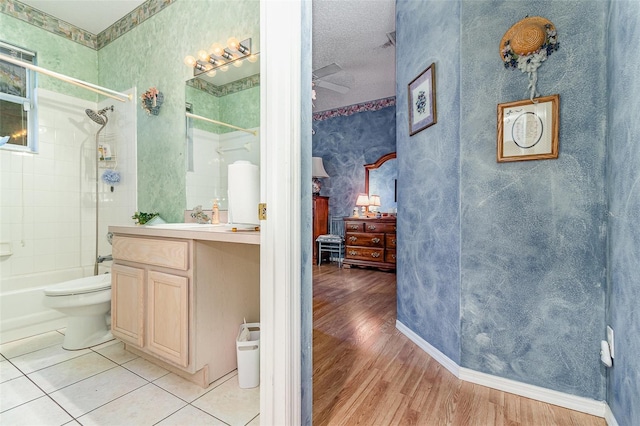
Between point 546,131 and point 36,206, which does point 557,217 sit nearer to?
point 546,131

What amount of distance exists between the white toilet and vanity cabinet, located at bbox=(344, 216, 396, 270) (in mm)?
3153

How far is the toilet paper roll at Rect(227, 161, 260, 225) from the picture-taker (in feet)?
4.83

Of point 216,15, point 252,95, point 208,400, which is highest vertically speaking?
point 216,15

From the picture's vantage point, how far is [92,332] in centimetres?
210

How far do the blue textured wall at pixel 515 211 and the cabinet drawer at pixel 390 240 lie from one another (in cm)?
230

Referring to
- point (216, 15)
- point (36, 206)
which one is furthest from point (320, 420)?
point (36, 206)

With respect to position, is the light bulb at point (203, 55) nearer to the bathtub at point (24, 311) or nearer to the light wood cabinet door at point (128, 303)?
the light wood cabinet door at point (128, 303)

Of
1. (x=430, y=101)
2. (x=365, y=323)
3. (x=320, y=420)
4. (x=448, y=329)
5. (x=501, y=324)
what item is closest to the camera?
(x=320, y=420)

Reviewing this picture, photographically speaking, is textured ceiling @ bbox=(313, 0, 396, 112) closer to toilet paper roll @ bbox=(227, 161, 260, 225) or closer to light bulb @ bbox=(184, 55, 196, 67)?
light bulb @ bbox=(184, 55, 196, 67)

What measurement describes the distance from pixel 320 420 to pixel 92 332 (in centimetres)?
182

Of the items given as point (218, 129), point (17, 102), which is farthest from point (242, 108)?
point (17, 102)

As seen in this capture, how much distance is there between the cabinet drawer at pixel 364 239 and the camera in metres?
4.30

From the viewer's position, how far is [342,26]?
286 centimetres

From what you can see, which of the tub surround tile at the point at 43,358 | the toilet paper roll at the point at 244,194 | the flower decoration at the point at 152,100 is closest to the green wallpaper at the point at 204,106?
the flower decoration at the point at 152,100
